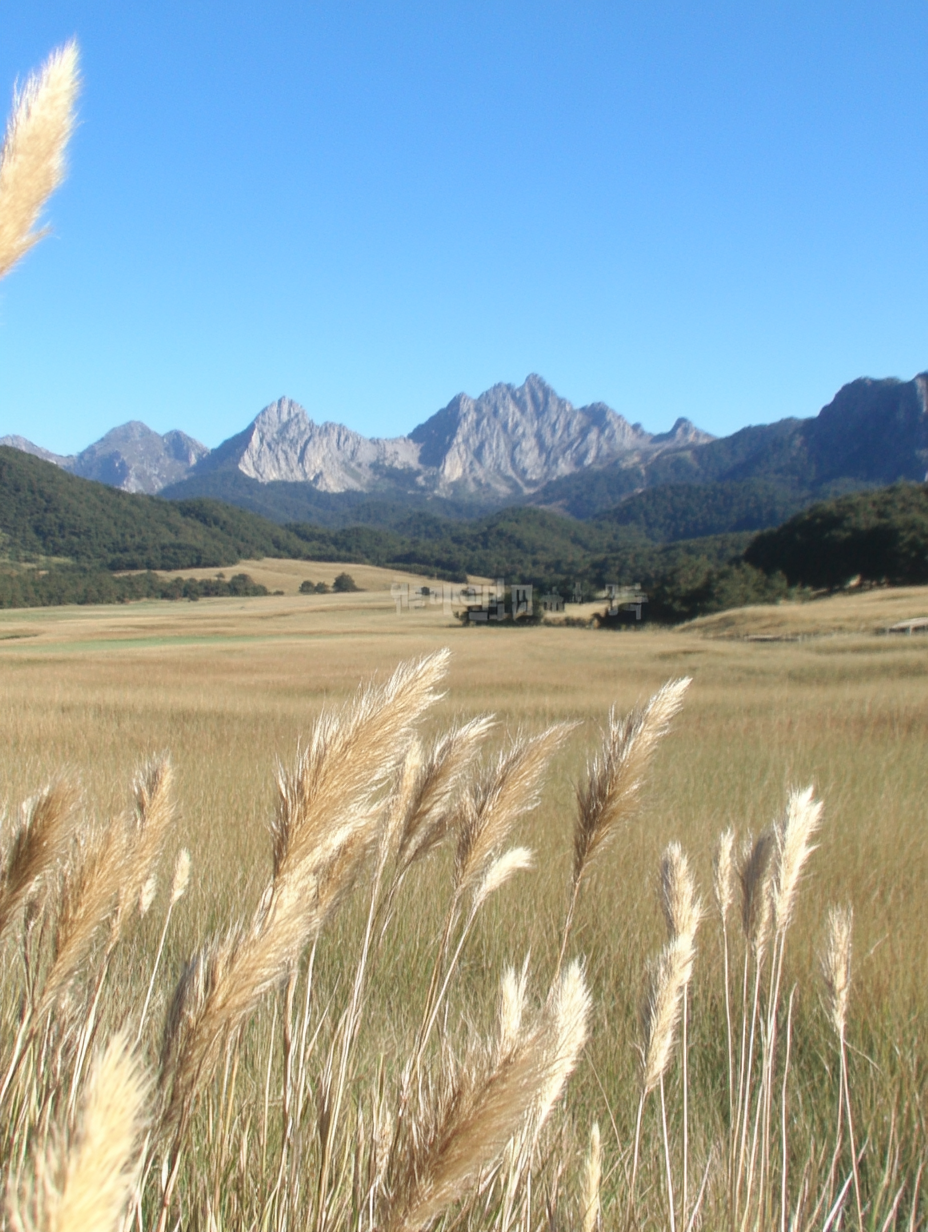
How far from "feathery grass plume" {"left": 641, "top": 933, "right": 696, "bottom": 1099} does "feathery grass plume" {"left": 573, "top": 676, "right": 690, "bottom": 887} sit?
0.62 ft

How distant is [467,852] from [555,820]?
4.67 metres

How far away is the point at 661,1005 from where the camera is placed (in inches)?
51.4

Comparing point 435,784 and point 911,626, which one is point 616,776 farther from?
point 911,626

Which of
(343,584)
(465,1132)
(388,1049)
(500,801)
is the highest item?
(343,584)

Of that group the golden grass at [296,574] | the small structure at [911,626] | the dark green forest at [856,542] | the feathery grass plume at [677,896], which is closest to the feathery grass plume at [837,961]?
the feathery grass plume at [677,896]

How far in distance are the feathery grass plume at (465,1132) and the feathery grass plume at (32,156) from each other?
96 centimetres

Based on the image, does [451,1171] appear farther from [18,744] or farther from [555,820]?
[18,744]

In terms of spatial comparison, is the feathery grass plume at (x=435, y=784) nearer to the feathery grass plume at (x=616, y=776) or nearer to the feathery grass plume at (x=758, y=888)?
the feathery grass plume at (x=616, y=776)

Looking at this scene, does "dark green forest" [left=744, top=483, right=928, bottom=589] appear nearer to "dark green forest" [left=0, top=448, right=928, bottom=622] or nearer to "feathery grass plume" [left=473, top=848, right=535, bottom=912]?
"dark green forest" [left=0, top=448, right=928, bottom=622]

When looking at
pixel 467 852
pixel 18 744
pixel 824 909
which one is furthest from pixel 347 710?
pixel 18 744

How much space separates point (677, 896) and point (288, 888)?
883 millimetres

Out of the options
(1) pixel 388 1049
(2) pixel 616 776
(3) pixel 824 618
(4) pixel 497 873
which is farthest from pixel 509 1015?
(3) pixel 824 618

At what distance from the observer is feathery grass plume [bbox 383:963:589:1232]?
653 millimetres

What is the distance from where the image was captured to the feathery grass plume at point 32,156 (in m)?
0.89
